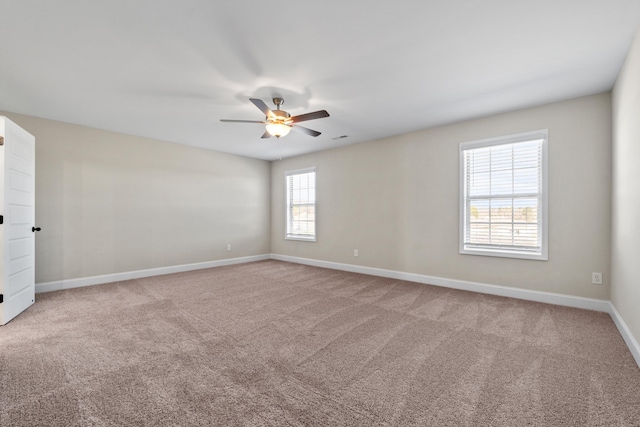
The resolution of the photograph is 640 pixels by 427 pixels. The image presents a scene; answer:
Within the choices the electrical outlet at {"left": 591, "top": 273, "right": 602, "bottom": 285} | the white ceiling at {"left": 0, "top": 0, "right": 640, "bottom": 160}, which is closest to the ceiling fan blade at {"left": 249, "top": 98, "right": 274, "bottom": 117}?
the white ceiling at {"left": 0, "top": 0, "right": 640, "bottom": 160}

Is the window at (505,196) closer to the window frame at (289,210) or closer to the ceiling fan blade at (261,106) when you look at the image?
the ceiling fan blade at (261,106)

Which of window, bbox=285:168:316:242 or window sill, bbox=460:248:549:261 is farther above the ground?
window, bbox=285:168:316:242

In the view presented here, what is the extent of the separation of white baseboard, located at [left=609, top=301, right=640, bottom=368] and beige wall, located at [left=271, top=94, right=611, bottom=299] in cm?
35

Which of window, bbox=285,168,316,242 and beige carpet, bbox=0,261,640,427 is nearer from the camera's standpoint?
beige carpet, bbox=0,261,640,427

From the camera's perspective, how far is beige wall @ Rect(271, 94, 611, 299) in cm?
336

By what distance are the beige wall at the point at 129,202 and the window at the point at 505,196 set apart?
472 centimetres

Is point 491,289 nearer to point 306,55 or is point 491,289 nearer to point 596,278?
point 596,278

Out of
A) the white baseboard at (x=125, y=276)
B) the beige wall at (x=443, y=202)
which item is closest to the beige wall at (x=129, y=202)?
the white baseboard at (x=125, y=276)

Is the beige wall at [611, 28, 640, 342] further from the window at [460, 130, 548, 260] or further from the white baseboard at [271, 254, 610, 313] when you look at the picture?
the window at [460, 130, 548, 260]

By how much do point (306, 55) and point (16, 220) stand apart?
3.71 m

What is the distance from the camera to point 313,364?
213cm

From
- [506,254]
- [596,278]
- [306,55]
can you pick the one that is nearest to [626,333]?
[596,278]

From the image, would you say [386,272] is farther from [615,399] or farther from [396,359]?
[615,399]

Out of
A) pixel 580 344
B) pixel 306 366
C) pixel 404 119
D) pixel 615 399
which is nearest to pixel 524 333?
pixel 580 344
